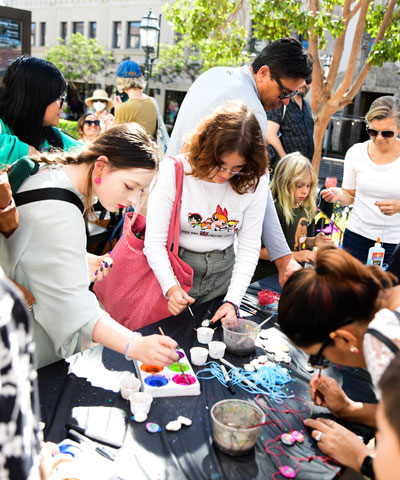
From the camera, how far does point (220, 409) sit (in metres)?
1.29

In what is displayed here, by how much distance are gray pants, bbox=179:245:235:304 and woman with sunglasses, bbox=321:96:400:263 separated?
1.24 meters

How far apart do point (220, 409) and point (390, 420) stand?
0.61 metres

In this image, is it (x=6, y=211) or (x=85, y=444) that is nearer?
(x=85, y=444)

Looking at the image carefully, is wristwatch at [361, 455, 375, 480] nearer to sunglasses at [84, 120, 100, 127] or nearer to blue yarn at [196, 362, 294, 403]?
blue yarn at [196, 362, 294, 403]

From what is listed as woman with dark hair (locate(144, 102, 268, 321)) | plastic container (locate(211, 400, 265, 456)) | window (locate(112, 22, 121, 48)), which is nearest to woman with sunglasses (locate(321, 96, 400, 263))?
woman with dark hair (locate(144, 102, 268, 321))

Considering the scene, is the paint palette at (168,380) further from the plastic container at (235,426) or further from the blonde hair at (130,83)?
the blonde hair at (130,83)

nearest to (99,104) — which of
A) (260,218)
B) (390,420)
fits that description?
(260,218)

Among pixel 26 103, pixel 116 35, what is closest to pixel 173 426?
pixel 26 103

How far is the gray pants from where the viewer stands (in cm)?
212

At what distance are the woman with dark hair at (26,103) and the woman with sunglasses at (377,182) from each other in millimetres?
2034

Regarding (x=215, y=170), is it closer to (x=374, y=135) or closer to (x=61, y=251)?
(x=61, y=251)

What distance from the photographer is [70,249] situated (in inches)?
56.3

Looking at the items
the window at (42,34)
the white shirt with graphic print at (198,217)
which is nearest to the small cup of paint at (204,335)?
the white shirt with graphic print at (198,217)

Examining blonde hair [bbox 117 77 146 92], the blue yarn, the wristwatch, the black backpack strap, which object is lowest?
the blue yarn
